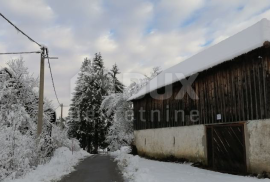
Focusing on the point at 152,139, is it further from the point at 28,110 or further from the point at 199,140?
the point at 28,110

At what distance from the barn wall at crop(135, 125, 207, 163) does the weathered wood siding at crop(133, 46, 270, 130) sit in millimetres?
555

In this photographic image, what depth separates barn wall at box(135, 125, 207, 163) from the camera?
1375 cm

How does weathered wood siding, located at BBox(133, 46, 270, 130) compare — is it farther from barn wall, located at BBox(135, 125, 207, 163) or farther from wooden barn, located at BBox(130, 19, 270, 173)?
barn wall, located at BBox(135, 125, 207, 163)

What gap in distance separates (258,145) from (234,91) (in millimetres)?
2381

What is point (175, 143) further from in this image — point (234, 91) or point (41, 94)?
point (41, 94)

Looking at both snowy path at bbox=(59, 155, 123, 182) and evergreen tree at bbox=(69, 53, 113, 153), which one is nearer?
snowy path at bbox=(59, 155, 123, 182)

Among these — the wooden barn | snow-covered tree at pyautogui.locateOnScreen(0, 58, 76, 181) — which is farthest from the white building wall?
snow-covered tree at pyautogui.locateOnScreen(0, 58, 76, 181)

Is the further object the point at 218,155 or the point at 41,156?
the point at 41,156

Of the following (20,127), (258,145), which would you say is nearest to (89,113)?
(20,127)

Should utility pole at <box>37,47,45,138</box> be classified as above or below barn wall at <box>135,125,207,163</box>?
above

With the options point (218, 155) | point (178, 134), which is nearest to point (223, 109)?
point (218, 155)

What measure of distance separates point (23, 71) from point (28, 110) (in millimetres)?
2988

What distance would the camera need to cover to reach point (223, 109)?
1191cm

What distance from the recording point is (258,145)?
33.1 feet
